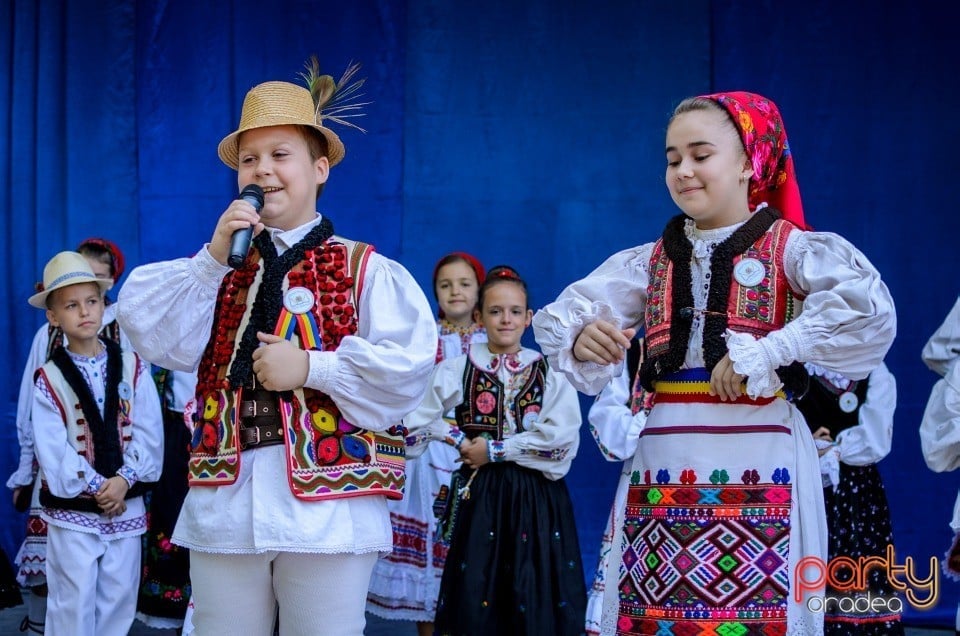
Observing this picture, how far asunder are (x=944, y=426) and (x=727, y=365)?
6.01 ft

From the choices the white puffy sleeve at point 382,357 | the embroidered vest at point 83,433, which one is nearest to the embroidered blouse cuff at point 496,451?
the embroidered vest at point 83,433

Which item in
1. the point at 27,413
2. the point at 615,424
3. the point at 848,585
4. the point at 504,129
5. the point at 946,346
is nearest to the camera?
the point at 848,585

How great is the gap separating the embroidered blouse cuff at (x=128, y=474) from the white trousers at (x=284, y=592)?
1914 millimetres

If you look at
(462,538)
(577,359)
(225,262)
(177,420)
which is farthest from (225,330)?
(177,420)

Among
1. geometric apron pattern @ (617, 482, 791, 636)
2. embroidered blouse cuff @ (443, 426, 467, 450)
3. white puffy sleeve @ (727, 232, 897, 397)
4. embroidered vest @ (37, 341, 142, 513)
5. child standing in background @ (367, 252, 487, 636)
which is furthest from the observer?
child standing in background @ (367, 252, 487, 636)

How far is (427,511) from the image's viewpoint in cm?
532

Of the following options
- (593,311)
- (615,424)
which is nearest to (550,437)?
(615,424)

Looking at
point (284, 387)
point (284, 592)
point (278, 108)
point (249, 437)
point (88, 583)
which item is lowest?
point (88, 583)

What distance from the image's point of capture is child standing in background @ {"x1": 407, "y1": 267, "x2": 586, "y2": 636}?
439 centimetres

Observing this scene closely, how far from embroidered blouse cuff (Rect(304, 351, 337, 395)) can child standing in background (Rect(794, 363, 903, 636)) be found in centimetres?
259

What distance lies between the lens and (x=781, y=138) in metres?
2.78

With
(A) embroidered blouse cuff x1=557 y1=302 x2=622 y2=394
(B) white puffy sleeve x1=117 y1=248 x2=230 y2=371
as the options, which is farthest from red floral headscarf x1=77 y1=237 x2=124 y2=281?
(A) embroidered blouse cuff x1=557 y1=302 x2=622 y2=394

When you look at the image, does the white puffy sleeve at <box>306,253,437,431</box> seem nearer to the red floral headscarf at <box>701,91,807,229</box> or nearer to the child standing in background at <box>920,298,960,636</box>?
the red floral headscarf at <box>701,91,807,229</box>

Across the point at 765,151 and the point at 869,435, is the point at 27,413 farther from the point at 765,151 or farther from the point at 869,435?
the point at 765,151
